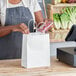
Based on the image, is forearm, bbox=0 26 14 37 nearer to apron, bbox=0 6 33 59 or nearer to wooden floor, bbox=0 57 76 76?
apron, bbox=0 6 33 59

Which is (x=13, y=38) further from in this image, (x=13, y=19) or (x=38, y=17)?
(x=38, y=17)

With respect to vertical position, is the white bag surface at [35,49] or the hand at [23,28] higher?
the hand at [23,28]

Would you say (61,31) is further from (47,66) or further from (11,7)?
(47,66)

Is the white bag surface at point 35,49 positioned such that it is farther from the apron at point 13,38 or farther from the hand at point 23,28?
the apron at point 13,38

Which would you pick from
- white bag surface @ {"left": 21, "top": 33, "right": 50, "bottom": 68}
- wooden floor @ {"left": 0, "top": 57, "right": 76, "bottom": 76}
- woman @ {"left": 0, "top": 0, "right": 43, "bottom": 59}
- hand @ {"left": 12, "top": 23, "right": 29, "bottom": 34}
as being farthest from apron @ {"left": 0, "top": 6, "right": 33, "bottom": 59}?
white bag surface @ {"left": 21, "top": 33, "right": 50, "bottom": 68}

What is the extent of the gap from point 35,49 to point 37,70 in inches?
5.6

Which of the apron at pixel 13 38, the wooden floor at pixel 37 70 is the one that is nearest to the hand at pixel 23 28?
the wooden floor at pixel 37 70

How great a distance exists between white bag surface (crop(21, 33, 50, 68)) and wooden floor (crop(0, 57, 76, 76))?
5cm

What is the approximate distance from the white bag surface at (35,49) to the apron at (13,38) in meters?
0.71

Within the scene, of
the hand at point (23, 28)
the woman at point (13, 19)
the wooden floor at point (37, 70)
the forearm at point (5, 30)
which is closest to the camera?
the wooden floor at point (37, 70)

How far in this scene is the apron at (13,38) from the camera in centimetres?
282

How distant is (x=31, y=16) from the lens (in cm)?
289

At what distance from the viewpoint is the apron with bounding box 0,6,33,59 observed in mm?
2818

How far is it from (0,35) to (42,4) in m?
1.18
